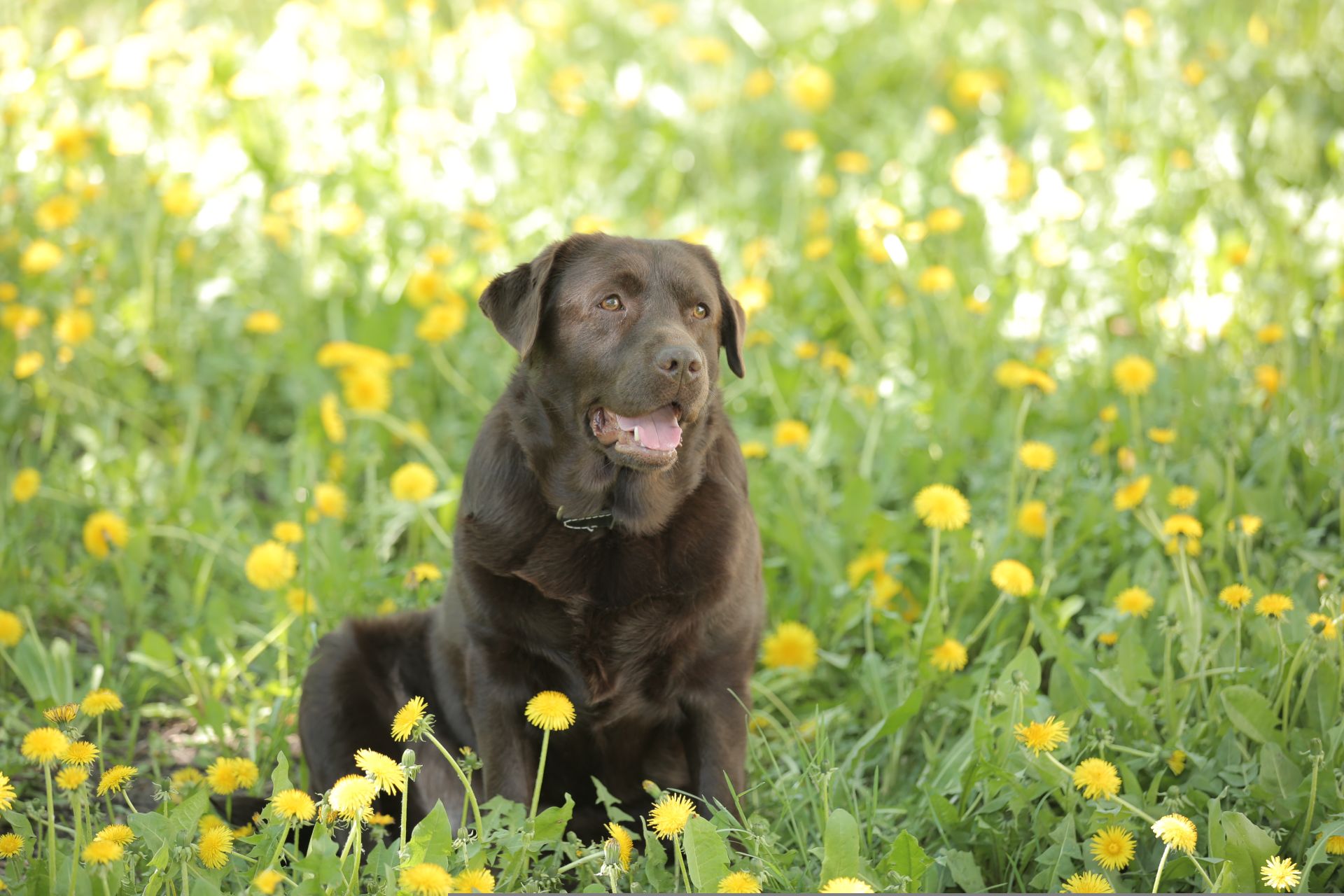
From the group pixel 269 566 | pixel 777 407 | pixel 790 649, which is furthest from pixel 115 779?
pixel 777 407

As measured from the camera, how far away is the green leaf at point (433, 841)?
210 centimetres

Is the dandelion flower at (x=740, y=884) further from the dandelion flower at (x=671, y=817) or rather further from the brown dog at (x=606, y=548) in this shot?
the brown dog at (x=606, y=548)

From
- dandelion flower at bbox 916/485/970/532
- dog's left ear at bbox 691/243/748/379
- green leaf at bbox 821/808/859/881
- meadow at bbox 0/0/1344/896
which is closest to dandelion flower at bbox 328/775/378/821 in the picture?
meadow at bbox 0/0/1344/896

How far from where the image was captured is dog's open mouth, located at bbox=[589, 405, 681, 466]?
8.37ft

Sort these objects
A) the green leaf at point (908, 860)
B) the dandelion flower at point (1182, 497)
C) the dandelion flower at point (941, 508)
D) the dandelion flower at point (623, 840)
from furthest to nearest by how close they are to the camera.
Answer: the dandelion flower at point (1182, 497), the dandelion flower at point (941, 508), the green leaf at point (908, 860), the dandelion flower at point (623, 840)

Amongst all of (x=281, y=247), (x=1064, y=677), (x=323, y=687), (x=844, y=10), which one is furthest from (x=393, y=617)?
(x=844, y=10)

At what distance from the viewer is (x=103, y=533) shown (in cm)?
361

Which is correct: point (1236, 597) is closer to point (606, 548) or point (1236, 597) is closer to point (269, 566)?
point (606, 548)

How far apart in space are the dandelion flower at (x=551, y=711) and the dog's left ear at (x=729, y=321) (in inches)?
38.4

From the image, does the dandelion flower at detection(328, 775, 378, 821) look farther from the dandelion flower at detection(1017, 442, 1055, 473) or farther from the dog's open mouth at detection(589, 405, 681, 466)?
the dandelion flower at detection(1017, 442, 1055, 473)

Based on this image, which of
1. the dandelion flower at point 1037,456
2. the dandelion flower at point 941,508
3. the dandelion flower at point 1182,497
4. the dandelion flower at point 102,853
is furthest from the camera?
the dandelion flower at point 1037,456

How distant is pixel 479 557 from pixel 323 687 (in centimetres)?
61

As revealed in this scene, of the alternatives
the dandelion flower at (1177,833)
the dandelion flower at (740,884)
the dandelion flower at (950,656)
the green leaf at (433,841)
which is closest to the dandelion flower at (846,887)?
the dandelion flower at (740,884)

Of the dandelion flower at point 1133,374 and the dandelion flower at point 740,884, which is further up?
the dandelion flower at point 1133,374
